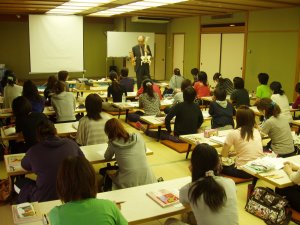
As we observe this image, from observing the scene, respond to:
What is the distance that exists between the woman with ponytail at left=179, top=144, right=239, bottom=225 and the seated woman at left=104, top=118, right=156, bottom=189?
100cm

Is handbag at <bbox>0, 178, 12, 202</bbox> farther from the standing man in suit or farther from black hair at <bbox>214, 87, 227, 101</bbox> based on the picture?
the standing man in suit

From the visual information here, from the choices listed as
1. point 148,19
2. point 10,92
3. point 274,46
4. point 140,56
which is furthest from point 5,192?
point 148,19

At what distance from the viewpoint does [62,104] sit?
5.79 meters

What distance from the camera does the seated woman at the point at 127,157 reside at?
3.34 metres

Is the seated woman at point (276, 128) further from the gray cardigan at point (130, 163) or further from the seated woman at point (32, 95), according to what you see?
the seated woman at point (32, 95)

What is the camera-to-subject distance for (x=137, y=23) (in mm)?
14844

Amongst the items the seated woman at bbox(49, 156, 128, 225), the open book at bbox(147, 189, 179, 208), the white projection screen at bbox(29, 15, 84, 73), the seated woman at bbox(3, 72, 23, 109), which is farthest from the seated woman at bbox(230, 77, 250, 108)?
the white projection screen at bbox(29, 15, 84, 73)

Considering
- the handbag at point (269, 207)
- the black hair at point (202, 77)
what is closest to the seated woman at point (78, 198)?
the handbag at point (269, 207)

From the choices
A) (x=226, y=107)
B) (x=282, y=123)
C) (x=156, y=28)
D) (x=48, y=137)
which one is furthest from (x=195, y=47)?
(x=48, y=137)

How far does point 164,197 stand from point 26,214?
3.38ft

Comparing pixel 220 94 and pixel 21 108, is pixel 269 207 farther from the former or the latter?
pixel 21 108

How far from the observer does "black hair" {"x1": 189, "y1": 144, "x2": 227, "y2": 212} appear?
2271 mm

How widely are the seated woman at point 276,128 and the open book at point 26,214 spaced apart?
319cm

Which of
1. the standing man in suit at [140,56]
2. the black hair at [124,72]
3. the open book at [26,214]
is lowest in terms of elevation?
the open book at [26,214]
